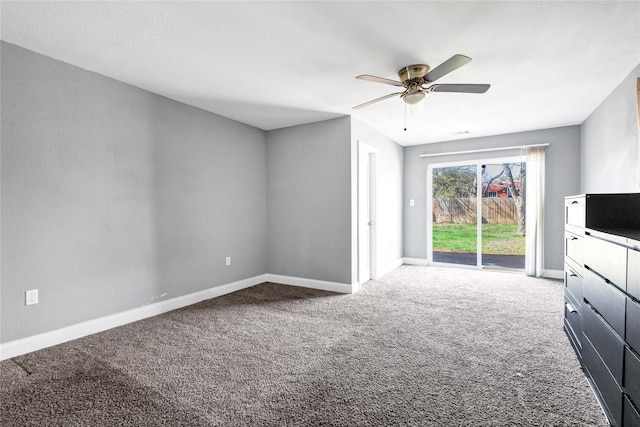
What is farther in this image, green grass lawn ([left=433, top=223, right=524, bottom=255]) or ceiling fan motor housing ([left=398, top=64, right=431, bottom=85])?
green grass lawn ([left=433, top=223, right=524, bottom=255])

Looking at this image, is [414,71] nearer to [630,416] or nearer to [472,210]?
[630,416]

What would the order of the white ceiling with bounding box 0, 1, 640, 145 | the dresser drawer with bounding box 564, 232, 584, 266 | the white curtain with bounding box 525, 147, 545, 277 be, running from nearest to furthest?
1. the white ceiling with bounding box 0, 1, 640, 145
2. the dresser drawer with bounding box 564, 232, 584, 266
3. the white curtain with bounding box 525, 147, 545, 277

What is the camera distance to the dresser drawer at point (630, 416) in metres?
1.28

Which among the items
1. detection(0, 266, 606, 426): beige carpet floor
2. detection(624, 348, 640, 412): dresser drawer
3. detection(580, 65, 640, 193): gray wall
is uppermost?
detection(580, 65, 640, 193): gray wall

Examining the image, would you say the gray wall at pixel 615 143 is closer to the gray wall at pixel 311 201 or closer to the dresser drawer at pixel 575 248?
the dresser drawer at pixel 575 248

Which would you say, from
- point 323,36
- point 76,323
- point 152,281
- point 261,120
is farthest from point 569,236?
point 76,323

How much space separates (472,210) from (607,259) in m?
4.25

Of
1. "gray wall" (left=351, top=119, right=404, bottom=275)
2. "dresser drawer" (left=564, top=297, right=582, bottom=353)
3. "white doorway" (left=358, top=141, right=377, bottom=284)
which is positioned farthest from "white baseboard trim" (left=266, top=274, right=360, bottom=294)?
"dresser drawer" (left=564, top=297, right=582, bottom=353)

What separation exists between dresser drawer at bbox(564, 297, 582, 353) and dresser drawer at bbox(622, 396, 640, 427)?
2.98 feet

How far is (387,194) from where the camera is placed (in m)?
5.49

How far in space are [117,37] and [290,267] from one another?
3.39 meters

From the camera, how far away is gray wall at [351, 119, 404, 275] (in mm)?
4898

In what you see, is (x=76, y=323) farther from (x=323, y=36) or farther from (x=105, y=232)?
(x=323, y=36)

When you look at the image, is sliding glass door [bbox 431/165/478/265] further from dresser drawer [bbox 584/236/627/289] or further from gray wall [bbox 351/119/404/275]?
dresser drawer [bbox 584/236/627/289]
